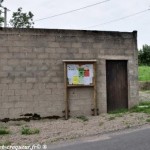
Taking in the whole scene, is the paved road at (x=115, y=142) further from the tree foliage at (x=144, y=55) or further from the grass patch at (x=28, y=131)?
the tree foliage at (x=144, y=55)

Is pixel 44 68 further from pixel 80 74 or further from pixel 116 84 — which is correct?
pixel 116 84

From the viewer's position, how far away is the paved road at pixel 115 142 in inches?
310

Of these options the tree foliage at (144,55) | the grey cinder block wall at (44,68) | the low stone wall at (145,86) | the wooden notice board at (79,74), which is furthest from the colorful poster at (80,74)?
the tree foliage at (144,55)

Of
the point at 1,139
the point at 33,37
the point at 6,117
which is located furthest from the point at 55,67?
the point at 1,139

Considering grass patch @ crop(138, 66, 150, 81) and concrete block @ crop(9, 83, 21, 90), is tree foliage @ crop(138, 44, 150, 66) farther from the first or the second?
concrete block @ crop(9, 83, 21, 90)

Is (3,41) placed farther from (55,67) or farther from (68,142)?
(68,142)

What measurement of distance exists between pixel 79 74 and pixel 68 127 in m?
2.74

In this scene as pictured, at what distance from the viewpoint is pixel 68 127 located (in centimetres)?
1082

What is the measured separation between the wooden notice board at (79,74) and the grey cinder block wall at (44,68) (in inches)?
7.4

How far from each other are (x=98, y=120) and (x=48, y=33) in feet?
11.8

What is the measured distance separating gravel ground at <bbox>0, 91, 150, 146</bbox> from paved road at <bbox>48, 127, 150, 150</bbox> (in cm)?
58

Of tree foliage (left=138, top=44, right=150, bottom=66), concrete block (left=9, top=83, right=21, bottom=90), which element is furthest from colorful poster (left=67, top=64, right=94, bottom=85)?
tree foliage (left=138, top=44, right=150, bottom=66)

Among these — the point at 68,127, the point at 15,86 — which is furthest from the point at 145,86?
the point at 68,127

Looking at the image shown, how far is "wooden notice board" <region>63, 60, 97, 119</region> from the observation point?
1287 centimetres
